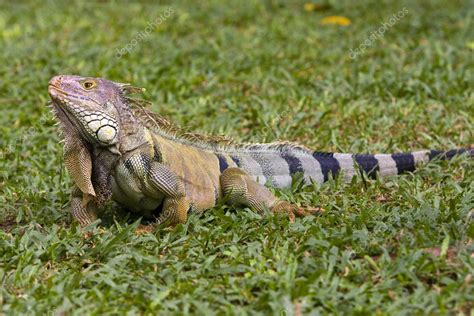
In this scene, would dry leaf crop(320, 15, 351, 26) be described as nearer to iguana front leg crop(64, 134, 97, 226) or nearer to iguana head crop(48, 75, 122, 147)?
iguana head crop(48, 75, 122, 147)

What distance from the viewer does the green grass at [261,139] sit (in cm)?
446

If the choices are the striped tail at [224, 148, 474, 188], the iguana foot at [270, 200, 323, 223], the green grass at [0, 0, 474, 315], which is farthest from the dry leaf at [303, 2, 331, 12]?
the iguana foot at [270, 200, 323, 223]

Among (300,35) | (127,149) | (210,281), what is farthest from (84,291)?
(300,35)

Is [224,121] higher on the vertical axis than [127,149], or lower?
lower

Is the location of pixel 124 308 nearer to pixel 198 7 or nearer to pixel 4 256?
pixel 4 256

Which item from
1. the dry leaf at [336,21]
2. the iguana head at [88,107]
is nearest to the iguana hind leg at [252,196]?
the iguana head at [88,107]

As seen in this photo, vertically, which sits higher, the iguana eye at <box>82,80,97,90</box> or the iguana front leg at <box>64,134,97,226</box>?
the iguana eye at <box>82,80,97,90</box>

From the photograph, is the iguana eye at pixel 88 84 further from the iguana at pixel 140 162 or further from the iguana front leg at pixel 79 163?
the iguana front leg at pixel 79 163

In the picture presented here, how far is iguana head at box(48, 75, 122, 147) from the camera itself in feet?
17.0

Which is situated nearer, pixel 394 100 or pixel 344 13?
pixel 394 100

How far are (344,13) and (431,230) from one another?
7.01 metres

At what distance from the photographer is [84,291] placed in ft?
14.9

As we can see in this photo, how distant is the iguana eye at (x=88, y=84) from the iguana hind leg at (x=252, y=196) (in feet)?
3.72

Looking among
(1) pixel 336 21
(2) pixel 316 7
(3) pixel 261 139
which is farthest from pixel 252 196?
(2) pixel 316 7
